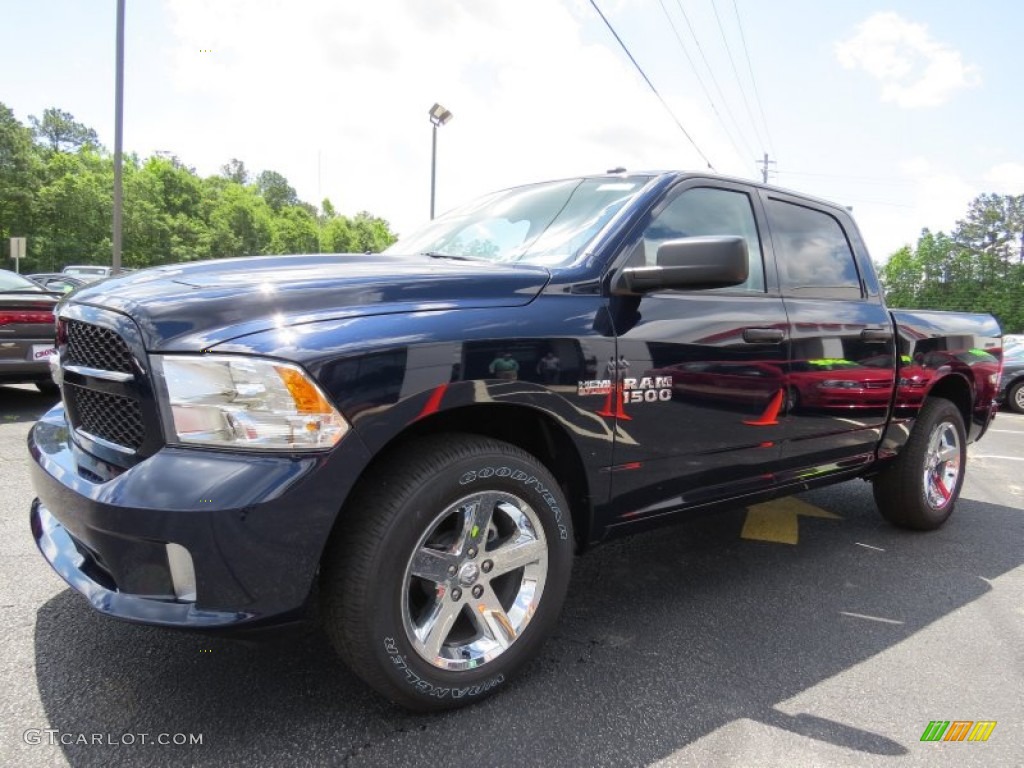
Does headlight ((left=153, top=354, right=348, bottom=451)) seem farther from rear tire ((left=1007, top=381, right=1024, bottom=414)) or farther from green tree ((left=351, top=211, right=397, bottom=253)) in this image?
green tree ((left=351, top=211, right=397, bottom=253))

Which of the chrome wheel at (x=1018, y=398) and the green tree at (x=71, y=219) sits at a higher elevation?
the green tree at (x=71, y=219)

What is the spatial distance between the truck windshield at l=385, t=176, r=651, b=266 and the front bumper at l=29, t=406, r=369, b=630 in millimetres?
1224

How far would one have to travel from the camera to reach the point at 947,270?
73.2 metres

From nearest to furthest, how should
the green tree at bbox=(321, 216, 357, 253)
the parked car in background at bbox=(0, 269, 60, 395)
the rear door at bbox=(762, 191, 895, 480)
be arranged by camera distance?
the rear door at bbox=(762, 191, 895, 480)
the parked car in background at bbox=(0, 269, 60, 395)
the green tree at bbox=(321, 216, 357, 253)

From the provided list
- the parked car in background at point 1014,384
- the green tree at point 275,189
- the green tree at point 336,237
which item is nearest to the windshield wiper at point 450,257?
the parked car in background at point 1014,384

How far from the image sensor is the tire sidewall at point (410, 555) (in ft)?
6.22

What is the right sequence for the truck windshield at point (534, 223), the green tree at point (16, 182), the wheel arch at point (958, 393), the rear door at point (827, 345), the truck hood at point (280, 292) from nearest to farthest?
1. the truck hood at point (280, 292)
2. the truck windshield at point (534, 223)
3. the rear door at point (827, 345)
4. the wheel arch at point (958, 393)
5. the green tree at point (16, 182)

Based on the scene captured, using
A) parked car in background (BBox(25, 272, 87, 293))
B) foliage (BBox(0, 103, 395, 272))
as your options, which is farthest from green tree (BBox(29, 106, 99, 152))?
parked car in background (BBox(25, 272, 87, 293))

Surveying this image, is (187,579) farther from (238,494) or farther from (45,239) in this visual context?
(45,239)

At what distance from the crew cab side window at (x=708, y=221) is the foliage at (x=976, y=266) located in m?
74.5

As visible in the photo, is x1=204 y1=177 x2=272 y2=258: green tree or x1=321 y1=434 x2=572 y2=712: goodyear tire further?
x1=204 y1=177 x2=272 y2=258: green tree

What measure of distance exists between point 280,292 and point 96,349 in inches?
23.6

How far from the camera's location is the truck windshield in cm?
267

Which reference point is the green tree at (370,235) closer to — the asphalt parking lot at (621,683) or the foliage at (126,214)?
the foliage at (126,214)
